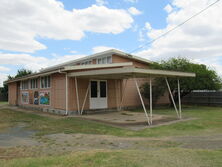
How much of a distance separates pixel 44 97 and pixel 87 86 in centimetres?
394

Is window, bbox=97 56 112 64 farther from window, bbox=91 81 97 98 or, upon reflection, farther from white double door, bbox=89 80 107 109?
window, bbox=91 81 97 98

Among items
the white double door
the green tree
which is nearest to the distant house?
the white double door

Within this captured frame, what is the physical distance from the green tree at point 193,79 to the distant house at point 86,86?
6.84ft

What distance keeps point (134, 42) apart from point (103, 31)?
3230 millimetres

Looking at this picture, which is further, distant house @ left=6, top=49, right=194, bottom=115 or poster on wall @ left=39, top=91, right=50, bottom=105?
poster on wall @ left=39, top=91, right=50, bottom=105

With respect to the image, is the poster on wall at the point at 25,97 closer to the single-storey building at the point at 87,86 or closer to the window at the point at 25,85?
the single-storey building at the point at 87,86

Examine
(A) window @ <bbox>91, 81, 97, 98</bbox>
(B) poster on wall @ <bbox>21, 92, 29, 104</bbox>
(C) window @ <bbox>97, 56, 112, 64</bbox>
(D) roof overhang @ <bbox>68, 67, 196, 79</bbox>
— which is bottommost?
(B) poster on wall @ <bbox>21, 92, 29, 104</bbox>

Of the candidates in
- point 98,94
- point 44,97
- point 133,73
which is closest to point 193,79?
point 98,94

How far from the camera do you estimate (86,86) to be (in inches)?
513

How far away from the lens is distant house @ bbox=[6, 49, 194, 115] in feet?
38.3

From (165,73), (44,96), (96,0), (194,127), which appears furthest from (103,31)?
(194,127)

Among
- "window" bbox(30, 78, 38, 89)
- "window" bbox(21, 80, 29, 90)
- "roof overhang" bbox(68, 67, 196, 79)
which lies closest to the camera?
"roof overhang" bbox(68, 67, 196, 79)

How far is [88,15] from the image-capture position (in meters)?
15.4

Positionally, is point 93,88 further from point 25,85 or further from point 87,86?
point 25,85
